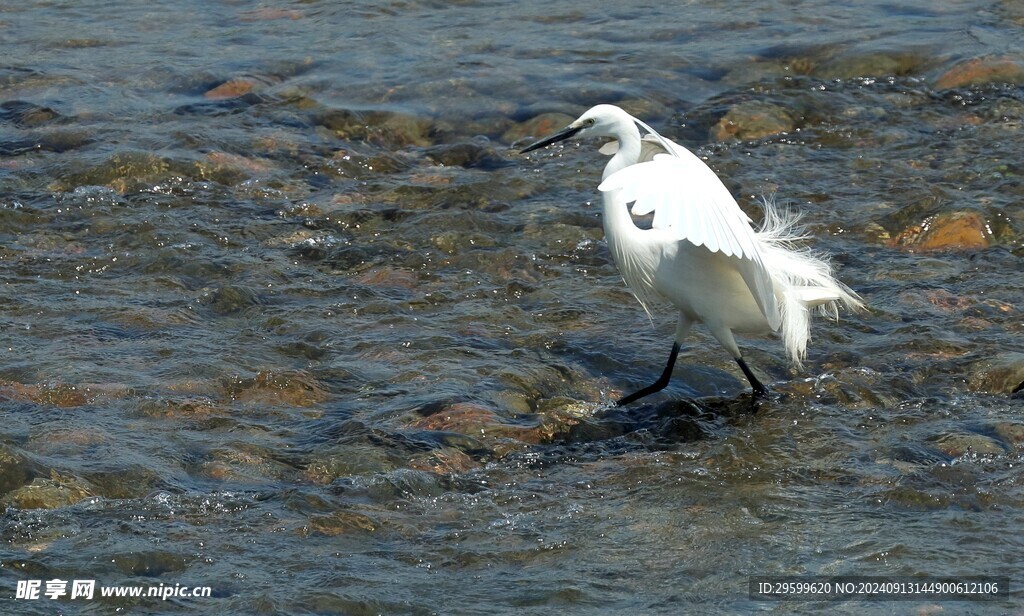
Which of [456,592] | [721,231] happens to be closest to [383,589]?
[456,592]

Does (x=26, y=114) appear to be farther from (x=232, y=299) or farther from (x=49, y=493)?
(x=49, y=493)

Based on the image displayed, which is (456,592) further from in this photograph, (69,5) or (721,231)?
(69,5)

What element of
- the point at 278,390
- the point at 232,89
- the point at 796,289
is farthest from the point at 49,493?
the point at 232,89

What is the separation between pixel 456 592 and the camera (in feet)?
12.1

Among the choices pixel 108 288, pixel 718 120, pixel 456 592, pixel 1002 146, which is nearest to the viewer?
pixel 456 592

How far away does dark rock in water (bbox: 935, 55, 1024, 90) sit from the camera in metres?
8.95

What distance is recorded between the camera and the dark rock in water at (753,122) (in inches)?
332

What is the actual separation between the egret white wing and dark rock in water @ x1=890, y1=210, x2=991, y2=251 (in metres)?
2.23

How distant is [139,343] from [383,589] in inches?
89.7

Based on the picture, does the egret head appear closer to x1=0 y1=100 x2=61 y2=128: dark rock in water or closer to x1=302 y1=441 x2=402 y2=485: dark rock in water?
x1=302 y1=441 x2=402 y2=485: dark rock in water

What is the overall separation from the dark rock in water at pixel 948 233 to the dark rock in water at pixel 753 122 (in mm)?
1736

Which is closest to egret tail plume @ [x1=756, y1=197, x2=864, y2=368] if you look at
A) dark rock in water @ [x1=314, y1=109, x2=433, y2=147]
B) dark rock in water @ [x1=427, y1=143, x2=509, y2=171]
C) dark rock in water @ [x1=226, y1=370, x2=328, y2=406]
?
dark rock in water @ [x1=226, y1=370, x2=328, y2=406]

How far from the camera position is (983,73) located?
29.7ft

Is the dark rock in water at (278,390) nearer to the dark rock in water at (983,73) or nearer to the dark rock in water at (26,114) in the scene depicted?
the dark rock in water at (26,114)
